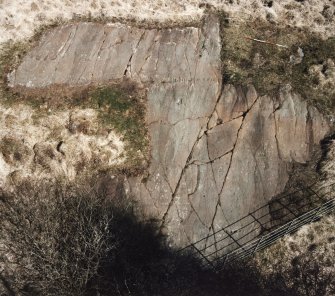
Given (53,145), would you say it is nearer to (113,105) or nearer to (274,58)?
(113,105)

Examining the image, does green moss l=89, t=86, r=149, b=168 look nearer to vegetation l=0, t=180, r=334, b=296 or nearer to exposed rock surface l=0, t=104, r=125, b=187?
exposed rock surface l=0, t=104, r=125, b=187

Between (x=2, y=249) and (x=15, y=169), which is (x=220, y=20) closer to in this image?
(x=15, y=169)

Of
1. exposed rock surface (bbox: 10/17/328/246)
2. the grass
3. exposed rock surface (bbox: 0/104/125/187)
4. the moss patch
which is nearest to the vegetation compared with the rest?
exposed rock surface (bbox: 0/104/125/187)

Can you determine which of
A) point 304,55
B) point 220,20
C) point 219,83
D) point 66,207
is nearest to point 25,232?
point 66,207

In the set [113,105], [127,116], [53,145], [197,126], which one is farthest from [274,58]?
[53,145]

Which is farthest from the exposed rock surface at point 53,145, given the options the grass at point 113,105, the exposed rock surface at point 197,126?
the exposed rock surface at point 197,126
